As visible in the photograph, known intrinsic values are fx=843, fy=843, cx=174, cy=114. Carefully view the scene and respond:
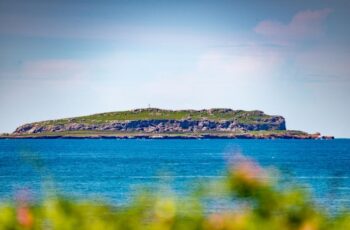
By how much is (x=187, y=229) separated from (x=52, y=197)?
0.86 m

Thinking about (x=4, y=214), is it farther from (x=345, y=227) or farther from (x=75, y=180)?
(x=75, y=180)

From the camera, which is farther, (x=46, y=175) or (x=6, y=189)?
(x=6, y=189)

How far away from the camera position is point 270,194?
16.2ft

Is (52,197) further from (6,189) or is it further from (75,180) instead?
(75,180)

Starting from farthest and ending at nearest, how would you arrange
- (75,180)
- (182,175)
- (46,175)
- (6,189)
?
1. (182,175)
2. (75,180)
3. (6,189)
4. (46,175)

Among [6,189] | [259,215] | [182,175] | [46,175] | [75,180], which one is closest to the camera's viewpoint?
[259,215]

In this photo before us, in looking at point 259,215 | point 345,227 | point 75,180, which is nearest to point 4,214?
point 259,215

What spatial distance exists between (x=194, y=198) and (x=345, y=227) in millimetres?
901

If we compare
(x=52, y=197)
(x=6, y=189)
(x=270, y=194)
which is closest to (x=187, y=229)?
(x=270, y=194)

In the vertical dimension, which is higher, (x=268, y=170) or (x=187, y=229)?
(x=268, y=170)

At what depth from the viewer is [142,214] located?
16.7 feet

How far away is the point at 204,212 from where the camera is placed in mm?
5145

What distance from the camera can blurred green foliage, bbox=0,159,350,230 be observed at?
4.87 m

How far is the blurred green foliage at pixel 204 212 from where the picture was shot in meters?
4.87
